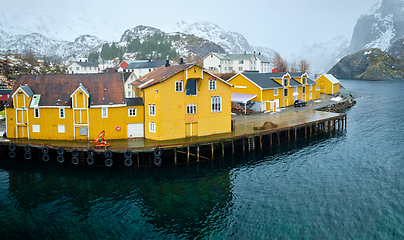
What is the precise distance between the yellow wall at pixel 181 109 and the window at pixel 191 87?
0.50 m

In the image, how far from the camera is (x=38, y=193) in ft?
103

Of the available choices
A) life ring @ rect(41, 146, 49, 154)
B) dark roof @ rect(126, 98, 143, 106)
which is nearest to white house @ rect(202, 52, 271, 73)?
dark roof @ rect(126, 98, 143, 106)

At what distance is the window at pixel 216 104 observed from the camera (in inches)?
1729

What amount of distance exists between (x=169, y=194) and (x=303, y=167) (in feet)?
54.5

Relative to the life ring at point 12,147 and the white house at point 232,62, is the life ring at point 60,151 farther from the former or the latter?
the white house at point 232,62

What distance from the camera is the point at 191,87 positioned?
42.0 meters

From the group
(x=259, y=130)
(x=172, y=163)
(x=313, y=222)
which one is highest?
(x=259, y=130)

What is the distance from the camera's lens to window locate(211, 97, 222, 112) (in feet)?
144

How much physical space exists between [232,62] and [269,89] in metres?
80.6

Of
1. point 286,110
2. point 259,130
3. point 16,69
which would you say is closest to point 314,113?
point 286,110

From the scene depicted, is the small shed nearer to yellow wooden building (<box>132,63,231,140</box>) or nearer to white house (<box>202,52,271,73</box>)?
white house (<box>202,52,271,73</box>)

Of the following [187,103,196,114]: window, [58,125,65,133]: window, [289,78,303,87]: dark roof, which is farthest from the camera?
[289,78,303,87]: dark roof

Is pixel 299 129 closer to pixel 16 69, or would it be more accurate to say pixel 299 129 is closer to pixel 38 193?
pixel 38 193

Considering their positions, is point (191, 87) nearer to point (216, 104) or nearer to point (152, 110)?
point (216, 104)
